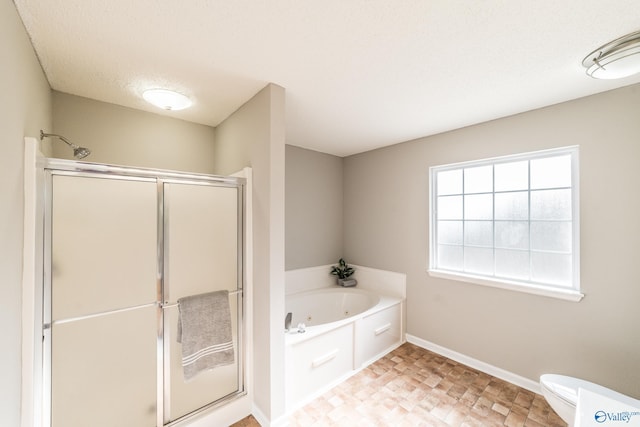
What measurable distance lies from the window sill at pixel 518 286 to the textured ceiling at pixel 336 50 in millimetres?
1532

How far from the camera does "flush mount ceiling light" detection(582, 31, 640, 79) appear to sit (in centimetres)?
129

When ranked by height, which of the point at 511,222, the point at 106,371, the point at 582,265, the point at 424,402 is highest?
the point at 511,222

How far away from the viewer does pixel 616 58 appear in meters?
1.35

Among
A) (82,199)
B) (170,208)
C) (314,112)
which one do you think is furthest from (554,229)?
(82,199)

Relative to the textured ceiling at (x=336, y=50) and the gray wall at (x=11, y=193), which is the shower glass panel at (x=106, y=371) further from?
the textured ceiling at (x=336, y=50)

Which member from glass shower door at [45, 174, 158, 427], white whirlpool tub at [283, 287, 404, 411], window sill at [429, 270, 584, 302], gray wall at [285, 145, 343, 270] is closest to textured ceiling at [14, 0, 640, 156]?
glass shower door at [45, 174, 158, 427]

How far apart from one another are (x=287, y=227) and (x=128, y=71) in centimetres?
214

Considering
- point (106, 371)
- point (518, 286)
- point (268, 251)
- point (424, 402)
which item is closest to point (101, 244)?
point (106, 371)

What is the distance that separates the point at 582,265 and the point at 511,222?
23.1 inches

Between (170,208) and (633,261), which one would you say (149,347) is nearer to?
(170,208)

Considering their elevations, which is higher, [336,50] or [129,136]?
[336,50]

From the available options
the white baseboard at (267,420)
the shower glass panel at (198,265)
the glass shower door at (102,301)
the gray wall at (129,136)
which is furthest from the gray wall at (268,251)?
the gray wall at (129,136)

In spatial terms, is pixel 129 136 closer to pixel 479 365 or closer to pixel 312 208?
pixel 312 208

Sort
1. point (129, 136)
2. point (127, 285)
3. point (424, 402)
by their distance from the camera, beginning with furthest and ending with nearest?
point (129, 136) < point (424, 402) < point (127, 285)
